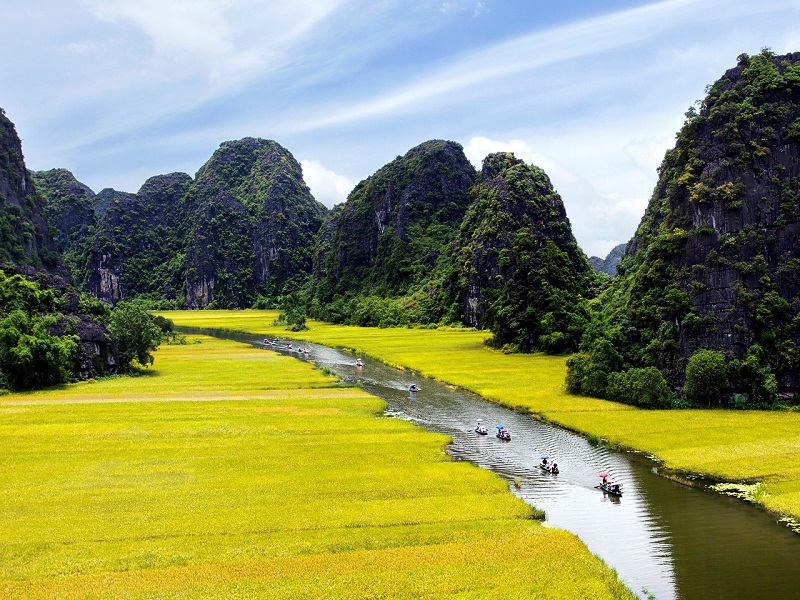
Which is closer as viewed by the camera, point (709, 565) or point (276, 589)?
point (276, 589)

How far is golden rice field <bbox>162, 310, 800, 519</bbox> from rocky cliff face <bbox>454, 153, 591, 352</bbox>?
37.9 ft

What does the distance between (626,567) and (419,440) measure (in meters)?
18.3

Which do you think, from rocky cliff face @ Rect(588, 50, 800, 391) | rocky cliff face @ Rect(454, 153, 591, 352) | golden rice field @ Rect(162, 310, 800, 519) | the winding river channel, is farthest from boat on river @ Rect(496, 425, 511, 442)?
rocky cliff face @ Rect(454, 153, 591, 352)

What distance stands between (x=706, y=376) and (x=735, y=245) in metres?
12.3

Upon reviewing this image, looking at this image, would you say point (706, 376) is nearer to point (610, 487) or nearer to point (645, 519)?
point (610, 487)

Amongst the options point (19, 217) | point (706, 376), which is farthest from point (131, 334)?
point (19, 217)

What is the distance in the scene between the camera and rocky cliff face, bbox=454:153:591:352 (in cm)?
9150

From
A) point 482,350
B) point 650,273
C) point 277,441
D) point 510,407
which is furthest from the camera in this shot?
point 482,350

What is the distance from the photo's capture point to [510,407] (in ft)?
166

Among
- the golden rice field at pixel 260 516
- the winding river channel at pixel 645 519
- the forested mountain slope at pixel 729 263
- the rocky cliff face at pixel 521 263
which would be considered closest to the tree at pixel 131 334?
the golden rice field at pixel 260 516

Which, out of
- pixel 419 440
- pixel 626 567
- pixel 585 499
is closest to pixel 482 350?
pixel 419 440

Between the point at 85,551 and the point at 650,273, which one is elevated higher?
the point at 650,273

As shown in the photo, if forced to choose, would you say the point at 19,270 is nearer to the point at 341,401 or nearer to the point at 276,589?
the point at 341,401

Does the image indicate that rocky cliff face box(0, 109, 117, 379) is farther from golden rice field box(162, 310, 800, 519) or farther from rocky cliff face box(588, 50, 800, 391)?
rocky cliff face box(588, 50, 800, 391)
